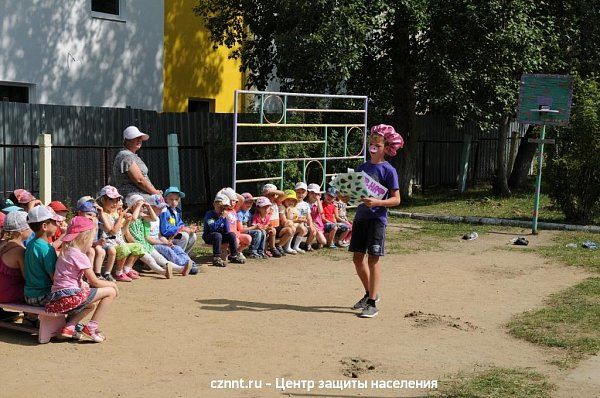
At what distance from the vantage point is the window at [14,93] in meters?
18.1

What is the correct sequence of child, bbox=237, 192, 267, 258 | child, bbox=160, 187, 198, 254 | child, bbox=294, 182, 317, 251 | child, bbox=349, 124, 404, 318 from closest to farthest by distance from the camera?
child, bbox=349, 124, 404, 318, child, bbox=160, 187, 198, 254, child, bbox=237, 192, 267, 258, child, bbox=294, 182, 317, 251

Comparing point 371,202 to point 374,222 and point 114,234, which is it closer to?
point 374,222

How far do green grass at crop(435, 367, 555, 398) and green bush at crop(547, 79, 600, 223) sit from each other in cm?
1130

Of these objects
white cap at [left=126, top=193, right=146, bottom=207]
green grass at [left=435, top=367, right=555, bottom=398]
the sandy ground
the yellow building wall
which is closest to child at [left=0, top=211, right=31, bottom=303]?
the sandy ground

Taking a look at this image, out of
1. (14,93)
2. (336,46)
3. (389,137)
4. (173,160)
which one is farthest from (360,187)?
(14,93)

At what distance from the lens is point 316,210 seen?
1436 centimetres

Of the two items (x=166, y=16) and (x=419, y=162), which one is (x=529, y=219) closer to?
(x=419, y=162)

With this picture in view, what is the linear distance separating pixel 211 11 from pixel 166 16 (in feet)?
3.43

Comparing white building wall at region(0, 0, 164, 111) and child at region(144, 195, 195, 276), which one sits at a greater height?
white building wall at region(0, 0, 164, 111)

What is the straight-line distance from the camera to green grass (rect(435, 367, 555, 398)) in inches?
268

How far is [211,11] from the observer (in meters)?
21.0

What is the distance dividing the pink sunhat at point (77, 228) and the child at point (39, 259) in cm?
16

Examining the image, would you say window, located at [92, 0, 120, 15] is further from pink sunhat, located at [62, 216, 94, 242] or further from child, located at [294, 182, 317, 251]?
pink sunhat, located at [62, 216, 94, 242]

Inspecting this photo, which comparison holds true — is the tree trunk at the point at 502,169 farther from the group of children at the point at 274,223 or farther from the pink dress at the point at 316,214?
the pink dress at the point at 316,214
